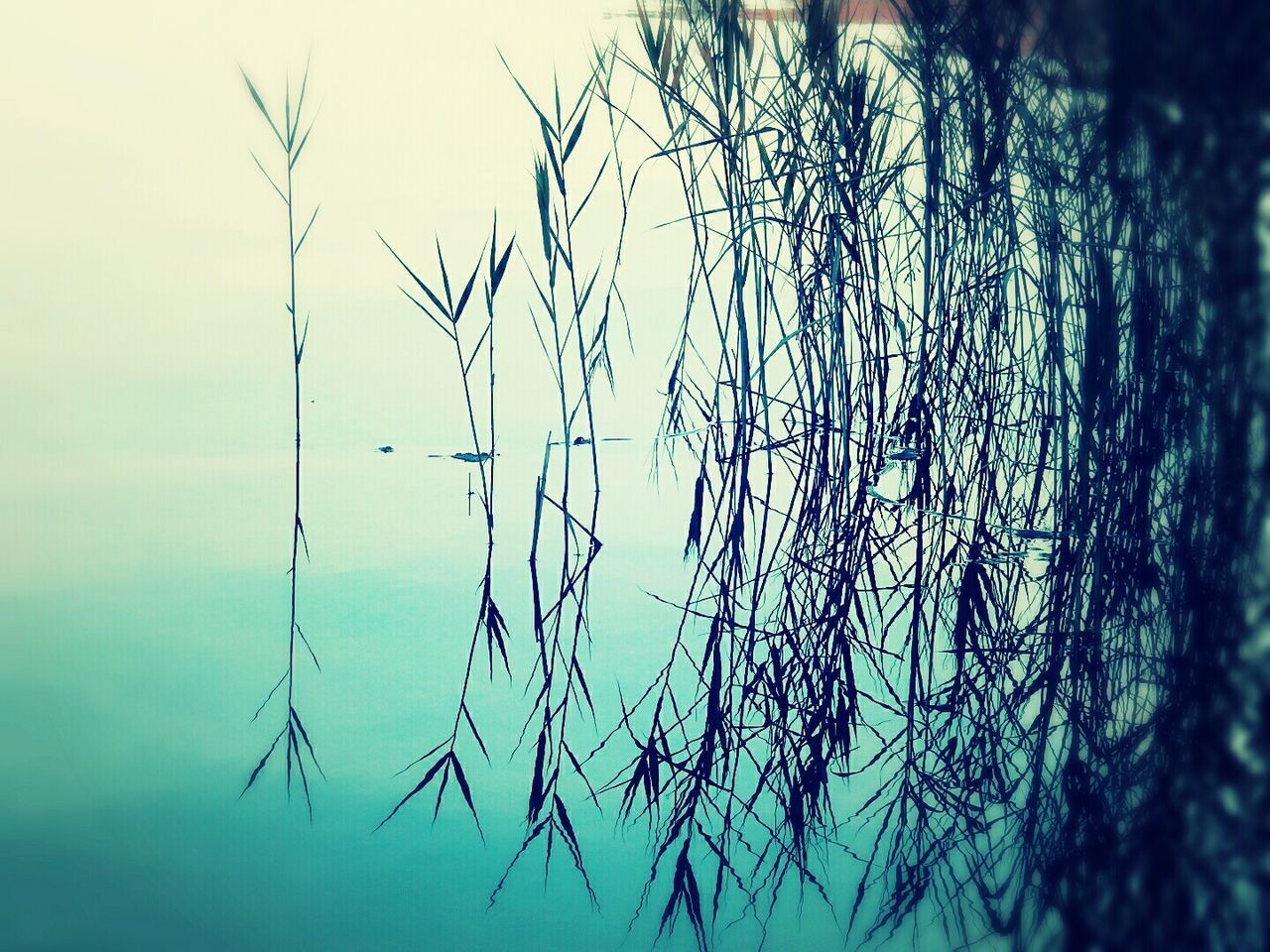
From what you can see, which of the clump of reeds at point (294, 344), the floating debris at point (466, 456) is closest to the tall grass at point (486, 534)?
the floating debris at point (466, 456)

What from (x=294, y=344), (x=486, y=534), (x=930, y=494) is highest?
(x=294, y=344)

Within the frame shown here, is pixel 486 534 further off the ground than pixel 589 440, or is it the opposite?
pixel 589 440

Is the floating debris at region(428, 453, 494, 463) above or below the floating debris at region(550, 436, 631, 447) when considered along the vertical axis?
below

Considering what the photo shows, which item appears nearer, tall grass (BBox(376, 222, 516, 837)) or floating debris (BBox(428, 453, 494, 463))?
tall grass (BBox(376, 222, 516, 837))

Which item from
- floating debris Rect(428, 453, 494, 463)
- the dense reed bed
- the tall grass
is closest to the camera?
the dense reed bed

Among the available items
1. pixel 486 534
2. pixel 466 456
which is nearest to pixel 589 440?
pixel 466 456

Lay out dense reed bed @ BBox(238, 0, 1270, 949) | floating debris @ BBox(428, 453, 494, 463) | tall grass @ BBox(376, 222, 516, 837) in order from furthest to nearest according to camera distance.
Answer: floating debris @ BBox(428, 453, 494, 463)
tall grass @ BBox(376, 222, 516, 837)
dense reed bed @ BBox(238, 0, 1270, 949)

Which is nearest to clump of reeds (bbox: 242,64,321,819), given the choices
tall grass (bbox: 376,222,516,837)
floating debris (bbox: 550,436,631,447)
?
tall grass (bbox: 376,222,516,837)

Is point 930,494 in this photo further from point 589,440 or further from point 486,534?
point 589,440

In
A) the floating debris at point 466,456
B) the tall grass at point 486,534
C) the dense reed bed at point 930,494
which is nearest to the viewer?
the dense reed bed at point 930,494

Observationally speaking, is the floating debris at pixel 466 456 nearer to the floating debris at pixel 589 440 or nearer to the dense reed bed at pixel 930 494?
the floating debris at pixel 589 440

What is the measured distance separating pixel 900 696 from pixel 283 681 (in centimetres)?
81

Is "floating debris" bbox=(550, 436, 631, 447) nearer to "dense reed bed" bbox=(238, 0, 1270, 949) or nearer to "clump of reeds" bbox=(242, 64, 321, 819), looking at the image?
"dense reed bed" bbox=(238, 0, 1270, 949)

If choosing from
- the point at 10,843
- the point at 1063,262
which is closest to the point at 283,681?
the point at 10,843
